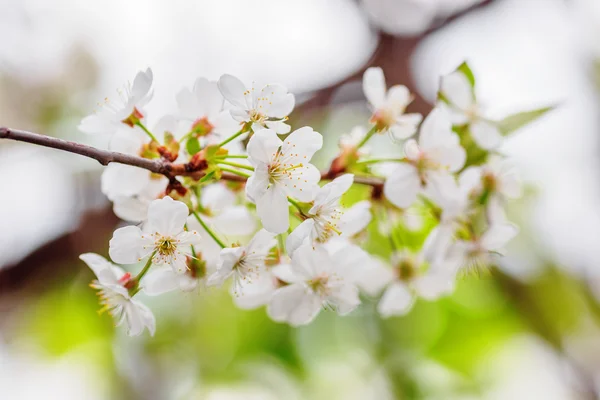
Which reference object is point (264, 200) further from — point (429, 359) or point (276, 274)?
point (429, 359)

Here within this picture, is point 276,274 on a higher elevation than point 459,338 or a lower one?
higher

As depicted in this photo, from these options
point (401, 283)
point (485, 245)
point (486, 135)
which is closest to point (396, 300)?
point (401, 283)

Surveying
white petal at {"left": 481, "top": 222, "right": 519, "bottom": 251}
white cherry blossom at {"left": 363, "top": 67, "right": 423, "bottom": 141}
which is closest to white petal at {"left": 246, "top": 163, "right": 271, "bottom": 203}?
white cherry blossom at {"left": 363, "top": 67, "right": 423, "bottom": 141}

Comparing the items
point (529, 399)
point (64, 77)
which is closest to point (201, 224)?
point (64, 77)

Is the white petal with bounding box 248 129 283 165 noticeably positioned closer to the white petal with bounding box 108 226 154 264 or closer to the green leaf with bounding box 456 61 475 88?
the white petal with bounding box 108 226 154 264

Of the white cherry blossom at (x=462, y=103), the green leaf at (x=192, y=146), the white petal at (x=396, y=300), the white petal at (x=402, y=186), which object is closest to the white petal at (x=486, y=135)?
the white cherry blossom at (x=462, y=103)

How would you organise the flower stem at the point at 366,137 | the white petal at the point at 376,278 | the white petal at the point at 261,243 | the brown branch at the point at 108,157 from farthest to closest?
the white petal at the point at 376,278, the flower stem at the point at 366,137, the white petal at the point at 261,243, the brown branch at the point at 108,157

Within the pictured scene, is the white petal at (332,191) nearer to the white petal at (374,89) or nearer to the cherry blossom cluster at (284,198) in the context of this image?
the cherry blossom cluster at (284,198)
